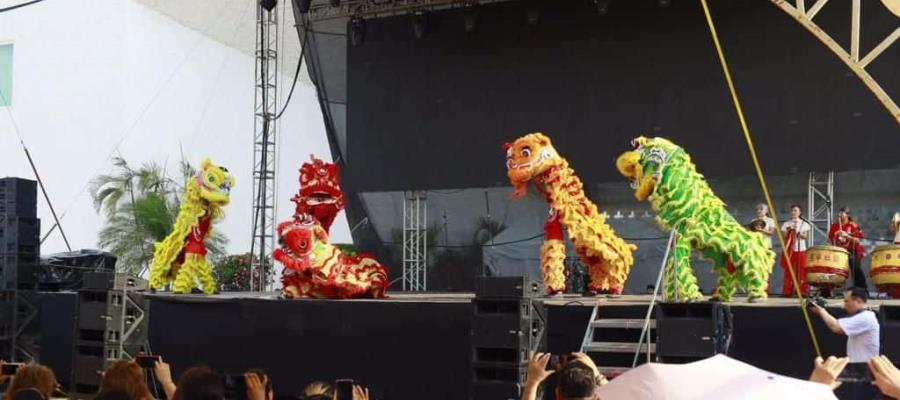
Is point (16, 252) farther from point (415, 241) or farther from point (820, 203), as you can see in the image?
point (820, 203)

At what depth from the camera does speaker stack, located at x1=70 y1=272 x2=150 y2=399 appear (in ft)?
26.1

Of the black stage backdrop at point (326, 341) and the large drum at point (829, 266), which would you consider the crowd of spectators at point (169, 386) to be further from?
the large drum at point (829, 266)

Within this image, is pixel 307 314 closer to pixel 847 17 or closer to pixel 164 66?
pixel 847 17

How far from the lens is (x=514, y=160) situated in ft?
30.9

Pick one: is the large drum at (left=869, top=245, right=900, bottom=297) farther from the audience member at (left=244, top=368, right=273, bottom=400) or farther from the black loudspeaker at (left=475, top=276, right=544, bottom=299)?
the audience member at (left=244, top=368, right=273, bottom=400)

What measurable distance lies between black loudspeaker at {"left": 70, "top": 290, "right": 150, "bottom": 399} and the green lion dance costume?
14.9ft

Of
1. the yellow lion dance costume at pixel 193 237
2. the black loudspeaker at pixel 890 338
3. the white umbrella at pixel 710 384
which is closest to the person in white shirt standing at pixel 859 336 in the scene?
the black loudspeaker at pixel 890 338

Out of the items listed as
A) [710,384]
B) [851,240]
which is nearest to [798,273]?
[851,240]

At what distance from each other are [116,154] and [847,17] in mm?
13559

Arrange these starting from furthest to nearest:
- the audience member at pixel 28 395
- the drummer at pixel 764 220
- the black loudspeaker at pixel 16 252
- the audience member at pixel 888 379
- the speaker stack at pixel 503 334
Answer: the drummer at pixel 764 220
the black loudspeaker at pixel 16 252
the speaker stack at pixel 503 334
the audience member at pixel 28 395
the audience member at pixel 888 379

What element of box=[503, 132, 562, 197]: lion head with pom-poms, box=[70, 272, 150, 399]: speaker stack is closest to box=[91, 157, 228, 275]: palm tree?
box=[70, 272, 150, 399]: speaker stack

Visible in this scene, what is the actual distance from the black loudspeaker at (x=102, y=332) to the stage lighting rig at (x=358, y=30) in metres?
7.16

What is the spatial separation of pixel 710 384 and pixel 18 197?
8335 millimetres

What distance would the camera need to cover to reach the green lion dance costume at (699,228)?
7672 millimetres
